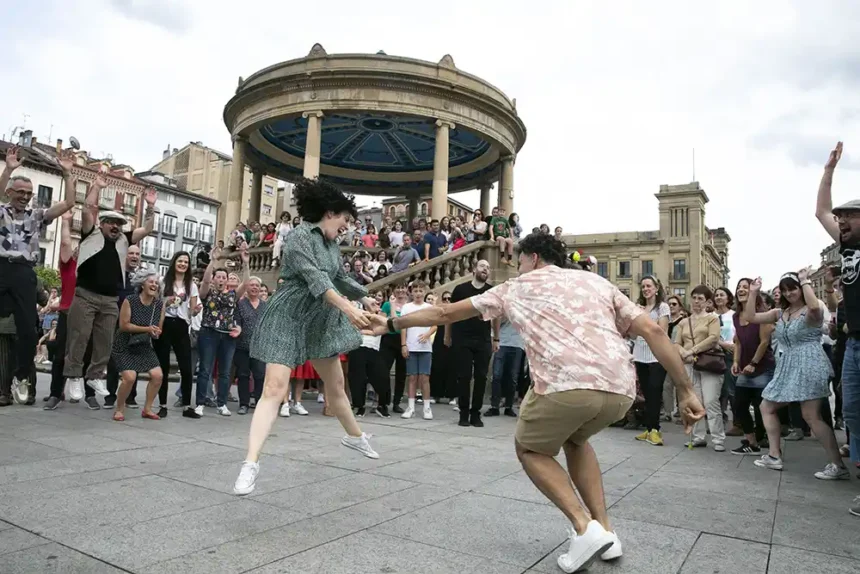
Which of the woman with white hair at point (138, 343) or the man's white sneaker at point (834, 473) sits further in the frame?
the woman with white hair at point (138, 343)

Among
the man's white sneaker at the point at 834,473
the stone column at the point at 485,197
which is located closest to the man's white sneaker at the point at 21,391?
the man's white sneaker at the point at 834,473

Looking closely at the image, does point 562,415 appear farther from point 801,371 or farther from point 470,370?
point 470,370

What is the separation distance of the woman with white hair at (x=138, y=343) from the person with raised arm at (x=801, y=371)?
650 cm

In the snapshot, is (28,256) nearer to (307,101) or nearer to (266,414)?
(266,414)

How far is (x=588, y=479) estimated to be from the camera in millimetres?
3127

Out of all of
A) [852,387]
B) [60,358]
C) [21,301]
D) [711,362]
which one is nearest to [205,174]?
[60,358]

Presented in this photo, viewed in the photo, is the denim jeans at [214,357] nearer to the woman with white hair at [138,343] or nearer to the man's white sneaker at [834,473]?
the woman with white hair at [138,343]

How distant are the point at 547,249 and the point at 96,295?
6123mm

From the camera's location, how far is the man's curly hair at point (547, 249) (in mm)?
3318

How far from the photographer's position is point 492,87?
21.1m

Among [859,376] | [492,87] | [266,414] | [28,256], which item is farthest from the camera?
[492,87]

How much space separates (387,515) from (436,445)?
2.82 m

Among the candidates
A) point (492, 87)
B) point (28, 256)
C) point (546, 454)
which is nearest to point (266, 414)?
point (546, 454)

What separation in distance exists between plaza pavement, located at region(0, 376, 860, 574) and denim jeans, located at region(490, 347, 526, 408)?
137 inches
